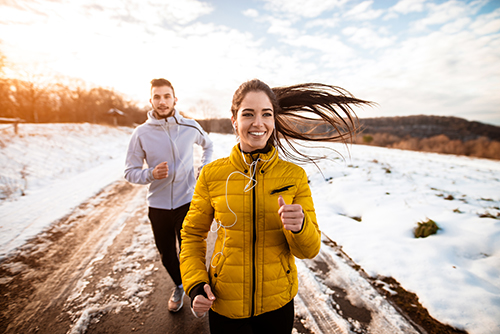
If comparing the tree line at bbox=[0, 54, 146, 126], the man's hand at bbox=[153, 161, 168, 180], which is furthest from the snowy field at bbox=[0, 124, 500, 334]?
the tree line at bbox=[0, 54, 146, 126]

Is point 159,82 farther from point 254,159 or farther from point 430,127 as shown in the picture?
point 430,127

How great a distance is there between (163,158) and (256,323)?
1886 millimetres

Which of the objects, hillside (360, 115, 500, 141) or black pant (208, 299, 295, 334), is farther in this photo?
hillside (360, 115, 500, 141)

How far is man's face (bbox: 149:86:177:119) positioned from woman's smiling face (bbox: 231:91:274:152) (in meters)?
1.34

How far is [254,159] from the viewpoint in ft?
4.63

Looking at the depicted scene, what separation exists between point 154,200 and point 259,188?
5.14 ft

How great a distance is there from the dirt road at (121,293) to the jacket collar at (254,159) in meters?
1.82

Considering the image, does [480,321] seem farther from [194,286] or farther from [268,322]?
[194,286]

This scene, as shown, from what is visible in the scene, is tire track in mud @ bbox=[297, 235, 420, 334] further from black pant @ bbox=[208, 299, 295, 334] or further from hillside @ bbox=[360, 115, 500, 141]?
hillside @ bbox=[360, 115, 500, 141]

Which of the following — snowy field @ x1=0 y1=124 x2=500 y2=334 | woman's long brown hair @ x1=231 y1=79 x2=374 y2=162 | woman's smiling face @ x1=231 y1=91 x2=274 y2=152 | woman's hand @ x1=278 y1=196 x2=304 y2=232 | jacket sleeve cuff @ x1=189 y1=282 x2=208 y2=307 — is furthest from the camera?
snowy field @ x1=0 y1=124 x2=500 y2=334

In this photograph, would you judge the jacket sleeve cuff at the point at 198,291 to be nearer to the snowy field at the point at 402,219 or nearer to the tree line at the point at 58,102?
the snowy field at the point at 402,219

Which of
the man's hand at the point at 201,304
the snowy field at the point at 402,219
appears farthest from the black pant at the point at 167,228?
the snowy field at the point at 402,219

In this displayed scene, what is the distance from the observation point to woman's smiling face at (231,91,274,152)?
1.35 meters

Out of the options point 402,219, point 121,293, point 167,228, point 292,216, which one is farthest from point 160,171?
point 402,219
